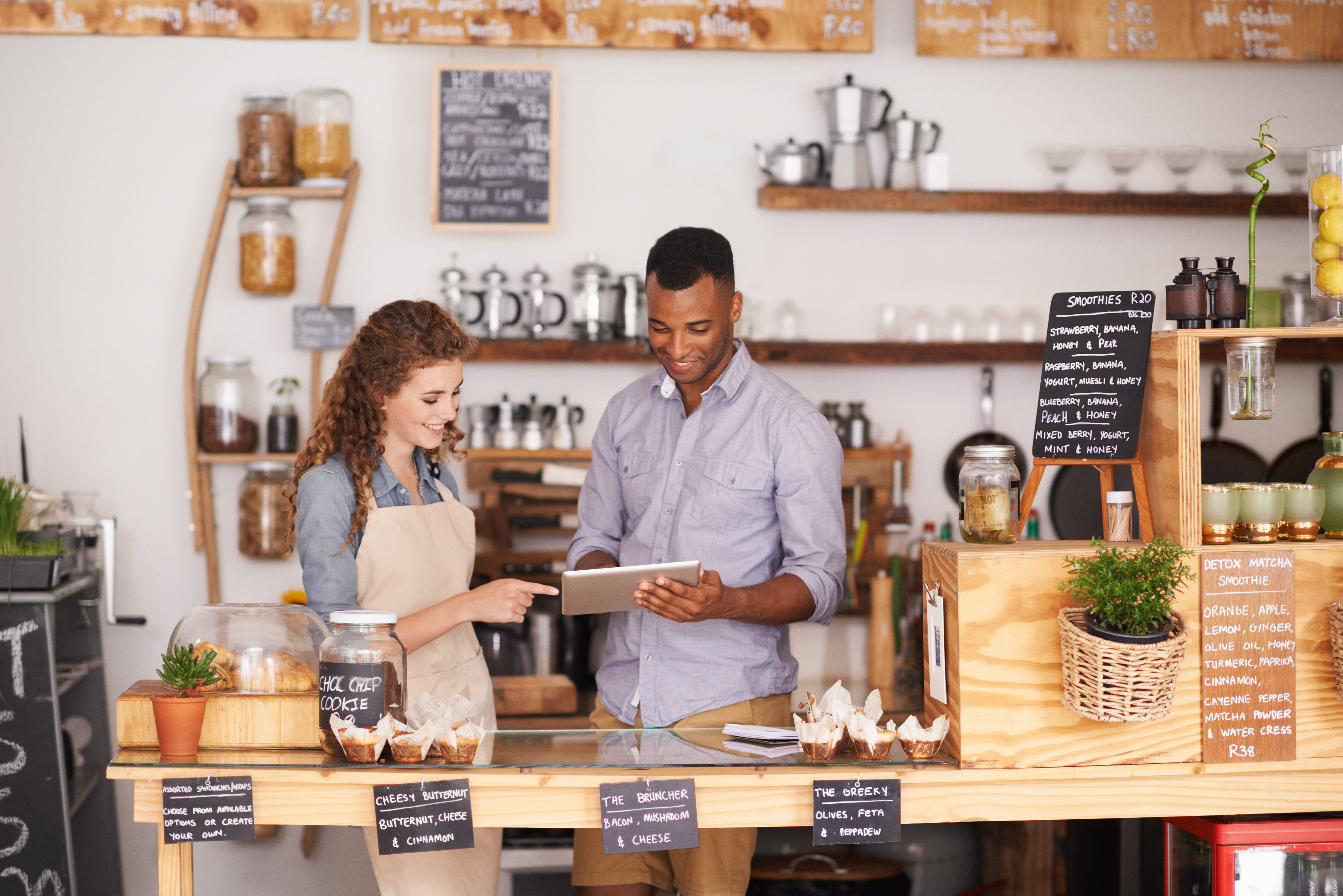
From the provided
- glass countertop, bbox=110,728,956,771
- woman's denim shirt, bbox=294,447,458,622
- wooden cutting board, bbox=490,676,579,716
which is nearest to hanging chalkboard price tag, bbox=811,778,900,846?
glass countertop, bbox=110,728,956,771

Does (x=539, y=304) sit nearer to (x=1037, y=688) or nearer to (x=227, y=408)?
(x=227, y=408)

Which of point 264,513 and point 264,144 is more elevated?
point 264,144

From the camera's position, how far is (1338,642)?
5.91 ft

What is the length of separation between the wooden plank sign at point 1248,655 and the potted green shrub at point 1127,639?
0.13 metres

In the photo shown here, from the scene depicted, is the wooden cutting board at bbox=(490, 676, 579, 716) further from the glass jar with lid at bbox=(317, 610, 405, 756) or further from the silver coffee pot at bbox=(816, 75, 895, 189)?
the silver coffee pot at bbox=(816, 75, 895, 189)

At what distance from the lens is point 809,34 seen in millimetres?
3779

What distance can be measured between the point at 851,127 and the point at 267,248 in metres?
1.81

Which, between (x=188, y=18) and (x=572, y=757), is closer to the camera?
(x=572, y=757)

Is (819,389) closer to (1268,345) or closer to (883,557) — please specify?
(883,557)

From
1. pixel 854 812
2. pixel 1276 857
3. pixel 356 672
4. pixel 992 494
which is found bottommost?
pixel 1276 857

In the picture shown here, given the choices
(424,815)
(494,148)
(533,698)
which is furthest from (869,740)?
(494,148)

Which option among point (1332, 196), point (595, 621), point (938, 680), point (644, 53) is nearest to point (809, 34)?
point (644, 53)

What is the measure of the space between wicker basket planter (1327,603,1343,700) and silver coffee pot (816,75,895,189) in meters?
2.23

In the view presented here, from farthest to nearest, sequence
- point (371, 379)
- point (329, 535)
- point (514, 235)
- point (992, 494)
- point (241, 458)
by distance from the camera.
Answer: point (514, 235) < point (241, 458) < point (371, 379) < point (329, 535) < point (992, 494)
